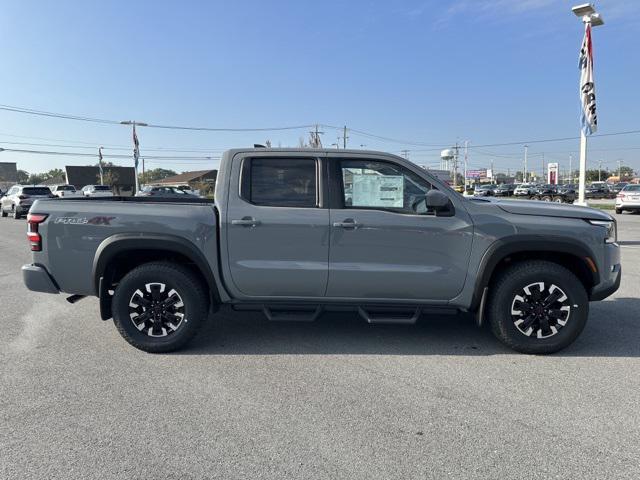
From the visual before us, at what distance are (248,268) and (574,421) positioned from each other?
9.35 feet

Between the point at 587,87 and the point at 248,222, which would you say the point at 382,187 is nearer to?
the point at 248,222

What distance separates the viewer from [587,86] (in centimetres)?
1234

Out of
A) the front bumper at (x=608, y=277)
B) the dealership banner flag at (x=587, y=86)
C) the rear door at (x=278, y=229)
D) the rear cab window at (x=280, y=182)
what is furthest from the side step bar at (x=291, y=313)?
the dealership banner flag at (x=587, y=86)

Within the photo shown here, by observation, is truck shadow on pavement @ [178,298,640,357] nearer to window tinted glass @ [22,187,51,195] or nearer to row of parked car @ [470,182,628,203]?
window tinted glass @ [22,187,51,195]

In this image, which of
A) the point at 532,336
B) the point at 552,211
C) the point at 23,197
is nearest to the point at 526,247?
the point at 552,211

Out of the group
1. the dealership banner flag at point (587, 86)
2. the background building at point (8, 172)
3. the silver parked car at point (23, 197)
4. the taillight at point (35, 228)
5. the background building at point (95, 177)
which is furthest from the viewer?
the background building at point (8, 172)

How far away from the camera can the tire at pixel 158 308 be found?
4.57 metres

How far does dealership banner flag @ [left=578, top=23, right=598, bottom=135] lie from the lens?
12.3 m

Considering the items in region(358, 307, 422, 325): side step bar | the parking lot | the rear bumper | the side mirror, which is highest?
the side mirror

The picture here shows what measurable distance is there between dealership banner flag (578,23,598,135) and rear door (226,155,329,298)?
10.6m

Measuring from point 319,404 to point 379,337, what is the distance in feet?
5.29

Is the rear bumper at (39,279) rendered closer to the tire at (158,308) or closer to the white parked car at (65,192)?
the tire at (158,308)

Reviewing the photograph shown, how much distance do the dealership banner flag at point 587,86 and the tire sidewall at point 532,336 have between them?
9731 mm

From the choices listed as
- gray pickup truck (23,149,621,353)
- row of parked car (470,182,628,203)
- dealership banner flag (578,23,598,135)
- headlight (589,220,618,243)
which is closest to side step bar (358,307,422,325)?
gray pickup truck (23,149,621,353)
